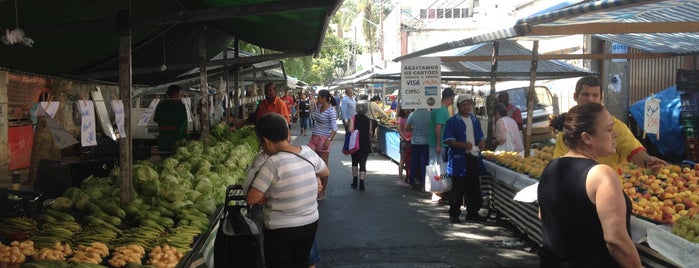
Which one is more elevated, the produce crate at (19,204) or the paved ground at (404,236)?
the produce crate at (19,204)

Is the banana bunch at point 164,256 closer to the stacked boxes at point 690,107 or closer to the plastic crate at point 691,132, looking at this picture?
the stacked boxes at point 690,107

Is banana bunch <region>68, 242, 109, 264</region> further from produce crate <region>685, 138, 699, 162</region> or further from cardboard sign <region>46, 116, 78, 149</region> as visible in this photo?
produce crate <region>685, 138, 699, 162</region>

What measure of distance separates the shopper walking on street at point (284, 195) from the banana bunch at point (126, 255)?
90cm

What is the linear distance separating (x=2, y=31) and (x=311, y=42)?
524 cm

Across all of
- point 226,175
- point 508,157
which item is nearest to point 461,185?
point 508,157

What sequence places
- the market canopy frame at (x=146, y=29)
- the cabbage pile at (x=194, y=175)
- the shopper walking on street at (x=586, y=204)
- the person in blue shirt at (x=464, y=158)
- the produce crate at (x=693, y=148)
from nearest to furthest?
the shopper walking on street at (x=586, y=204) < the market canopy frame at (x=146, y=29) < the cabbage pile at (x=194, y=175) < the person in blue shirt at (x=464, y=158) < the produce crate at (x=693, y=148)

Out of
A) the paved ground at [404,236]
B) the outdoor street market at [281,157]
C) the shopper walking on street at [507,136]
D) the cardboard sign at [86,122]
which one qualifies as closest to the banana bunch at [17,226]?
the outdoor street market at [281,157]

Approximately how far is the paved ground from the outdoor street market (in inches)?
1.6

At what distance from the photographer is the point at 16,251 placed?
411 centimetres

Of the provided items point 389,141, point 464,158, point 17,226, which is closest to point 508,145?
point 464,158

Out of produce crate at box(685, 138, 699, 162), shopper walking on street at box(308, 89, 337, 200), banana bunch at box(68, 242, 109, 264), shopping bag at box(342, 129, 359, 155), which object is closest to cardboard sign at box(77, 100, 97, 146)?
banana bunch at box(68, 242, 109, 264)

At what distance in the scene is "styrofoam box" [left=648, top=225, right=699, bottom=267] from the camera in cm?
396

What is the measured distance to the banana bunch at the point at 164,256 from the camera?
421 centimetres

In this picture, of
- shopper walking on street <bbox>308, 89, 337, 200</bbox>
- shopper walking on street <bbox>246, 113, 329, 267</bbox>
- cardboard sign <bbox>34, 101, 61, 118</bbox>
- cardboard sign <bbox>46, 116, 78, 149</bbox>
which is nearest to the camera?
shopper walking on street <bbox>246, 113, 329, 267</bbox>
